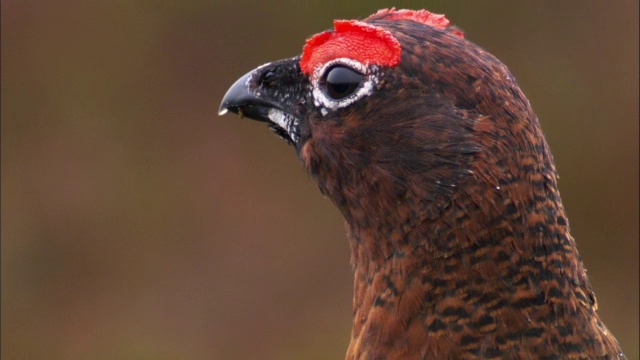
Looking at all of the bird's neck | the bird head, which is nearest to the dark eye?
the bird head

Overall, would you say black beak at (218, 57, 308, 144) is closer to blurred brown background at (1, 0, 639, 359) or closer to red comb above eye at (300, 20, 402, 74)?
red comb above eye at (300, 20, 402, 74)

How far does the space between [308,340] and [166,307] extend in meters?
1.75

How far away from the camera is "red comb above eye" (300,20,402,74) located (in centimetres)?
460

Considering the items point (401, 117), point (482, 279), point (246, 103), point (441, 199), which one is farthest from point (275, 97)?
point (482, 279)

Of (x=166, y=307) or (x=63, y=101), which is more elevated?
(x=63, y=101)

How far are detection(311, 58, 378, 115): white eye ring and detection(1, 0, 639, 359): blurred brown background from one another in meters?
8.27

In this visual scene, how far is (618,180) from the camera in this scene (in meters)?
13.9

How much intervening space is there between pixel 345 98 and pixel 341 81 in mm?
80

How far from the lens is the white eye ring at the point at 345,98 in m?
4.64

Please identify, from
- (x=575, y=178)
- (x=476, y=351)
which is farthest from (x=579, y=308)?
(x=575, y=178)

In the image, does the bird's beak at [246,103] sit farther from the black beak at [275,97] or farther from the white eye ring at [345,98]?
the white eye ring at [345,98]

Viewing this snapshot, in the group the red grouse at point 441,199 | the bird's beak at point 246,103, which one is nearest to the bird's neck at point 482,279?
the red grouse at point 441,199

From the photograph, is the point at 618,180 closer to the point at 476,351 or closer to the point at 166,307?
the point at 166,307

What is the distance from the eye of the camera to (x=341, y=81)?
4.69 metres
